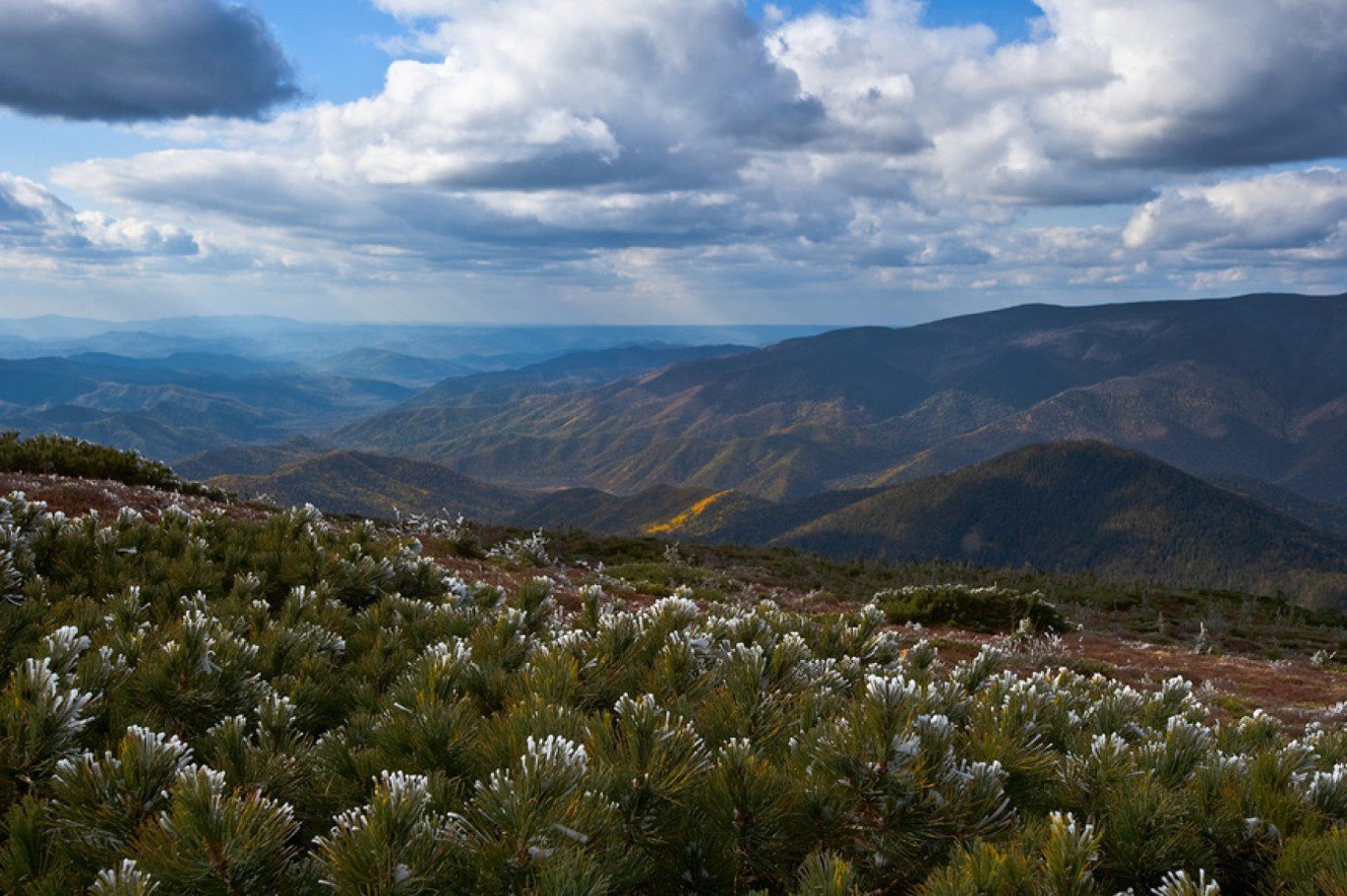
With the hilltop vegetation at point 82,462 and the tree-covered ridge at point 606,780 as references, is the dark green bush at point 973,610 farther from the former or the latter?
the hilltop vegetation at point 82,462

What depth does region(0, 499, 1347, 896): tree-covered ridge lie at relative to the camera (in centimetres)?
231

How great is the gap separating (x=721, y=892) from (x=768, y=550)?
54069 mm

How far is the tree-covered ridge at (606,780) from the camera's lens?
2307 mm

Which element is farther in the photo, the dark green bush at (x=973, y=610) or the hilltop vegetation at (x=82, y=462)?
the dark green bush at (x=973, y=610)

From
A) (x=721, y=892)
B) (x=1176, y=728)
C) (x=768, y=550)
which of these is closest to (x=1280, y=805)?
(x=1176, y=728)

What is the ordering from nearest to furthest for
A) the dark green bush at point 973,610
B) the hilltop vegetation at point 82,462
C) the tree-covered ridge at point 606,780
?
the tree-covered ridge at point 606,780, the hilltop vegetation at point 82,462, the dark green bush at point 973,610

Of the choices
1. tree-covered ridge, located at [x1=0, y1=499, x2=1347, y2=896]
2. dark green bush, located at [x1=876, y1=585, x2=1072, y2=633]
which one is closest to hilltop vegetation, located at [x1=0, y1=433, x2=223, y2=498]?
tree-covered ridge, located at [x1=0, y1=499, x2=1347, y2=896]

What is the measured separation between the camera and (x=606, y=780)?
8.39 ft

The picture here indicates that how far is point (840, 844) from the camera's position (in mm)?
2896

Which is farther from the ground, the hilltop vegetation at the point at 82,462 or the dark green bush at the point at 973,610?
the hilltop vegetation at the point at 82,462

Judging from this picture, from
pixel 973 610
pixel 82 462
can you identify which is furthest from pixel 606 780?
pixel 973 610

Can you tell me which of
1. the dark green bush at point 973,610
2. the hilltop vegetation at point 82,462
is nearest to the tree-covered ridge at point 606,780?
the hilltop vegetation at point 82,462

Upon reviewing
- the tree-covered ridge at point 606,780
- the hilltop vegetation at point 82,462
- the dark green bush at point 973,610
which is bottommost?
A: the dark green bush at point 973,610

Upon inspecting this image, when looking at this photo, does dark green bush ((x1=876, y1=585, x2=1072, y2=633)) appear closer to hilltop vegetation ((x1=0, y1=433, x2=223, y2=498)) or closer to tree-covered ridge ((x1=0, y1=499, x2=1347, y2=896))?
tree-covered ridge ((x1=0, y1=499, x2=1347, y2=896))
